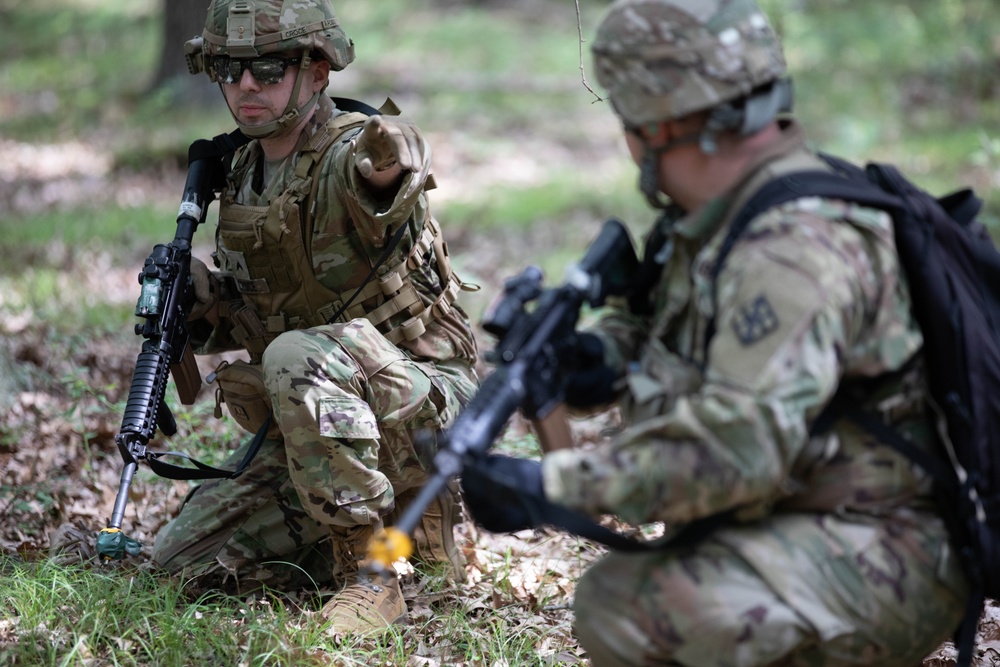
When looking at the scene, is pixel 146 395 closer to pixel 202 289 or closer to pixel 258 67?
pixel 202 289

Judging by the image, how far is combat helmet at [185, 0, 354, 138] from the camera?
3932 mm

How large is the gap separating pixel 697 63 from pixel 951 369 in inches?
36.6

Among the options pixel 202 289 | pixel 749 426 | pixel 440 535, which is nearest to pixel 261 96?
pixel 202 289

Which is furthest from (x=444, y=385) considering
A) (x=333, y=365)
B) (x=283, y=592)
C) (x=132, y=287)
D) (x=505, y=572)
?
(x=132, y=287)

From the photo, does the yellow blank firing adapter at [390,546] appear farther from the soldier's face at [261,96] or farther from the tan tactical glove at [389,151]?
the soldier's face at [261,96]

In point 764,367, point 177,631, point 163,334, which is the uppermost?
point 764,367

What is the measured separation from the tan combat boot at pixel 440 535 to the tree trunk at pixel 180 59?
30.7ft

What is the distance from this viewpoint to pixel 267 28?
12.9 ft

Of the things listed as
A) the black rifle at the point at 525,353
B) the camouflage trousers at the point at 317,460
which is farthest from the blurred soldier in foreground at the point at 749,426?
the camouflage trousers at the point at 317,460

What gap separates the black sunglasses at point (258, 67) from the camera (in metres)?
3.99

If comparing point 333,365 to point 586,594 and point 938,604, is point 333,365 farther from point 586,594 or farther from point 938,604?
point 938,604

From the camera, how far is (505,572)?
4.16 metres

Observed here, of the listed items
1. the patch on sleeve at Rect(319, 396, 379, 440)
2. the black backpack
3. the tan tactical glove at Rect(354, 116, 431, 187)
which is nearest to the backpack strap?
the black backpack

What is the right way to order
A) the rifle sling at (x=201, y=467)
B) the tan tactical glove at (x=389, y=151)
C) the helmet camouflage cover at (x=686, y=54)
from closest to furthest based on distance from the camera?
the helmet camouflage cover at (x=686, y=54) → the tan tactical glove at (x=389, y=151) → the rifle sling at (x=201, y=467)
